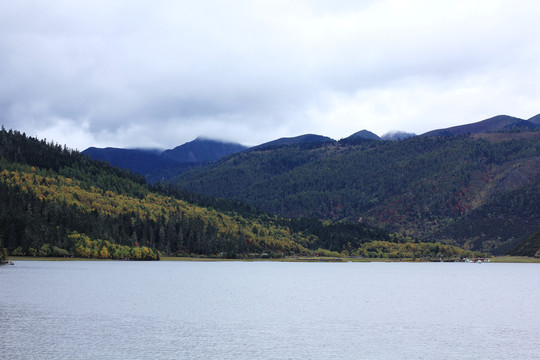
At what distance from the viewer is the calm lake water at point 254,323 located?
214 feet

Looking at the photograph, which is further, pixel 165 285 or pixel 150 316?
pixel 165 285

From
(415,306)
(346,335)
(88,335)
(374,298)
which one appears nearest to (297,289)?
(374,298)

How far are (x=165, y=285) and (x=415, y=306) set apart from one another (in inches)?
2666

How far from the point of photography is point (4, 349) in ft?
202

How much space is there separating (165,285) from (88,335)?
259ft

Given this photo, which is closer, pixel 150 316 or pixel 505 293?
pixel 150 316

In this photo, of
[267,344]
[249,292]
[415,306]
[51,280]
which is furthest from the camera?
[51,280]

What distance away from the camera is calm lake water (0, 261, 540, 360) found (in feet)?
214

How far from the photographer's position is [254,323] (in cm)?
8744

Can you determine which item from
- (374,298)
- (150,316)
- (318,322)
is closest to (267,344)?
(318,322)

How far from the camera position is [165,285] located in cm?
15075

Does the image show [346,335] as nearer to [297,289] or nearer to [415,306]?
[415,306]

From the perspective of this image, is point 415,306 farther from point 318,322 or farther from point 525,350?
point 525,350

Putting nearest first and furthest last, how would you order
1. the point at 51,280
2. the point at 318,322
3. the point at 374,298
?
the point at 318,322 < the point at 374,298 < the point at 51,280
